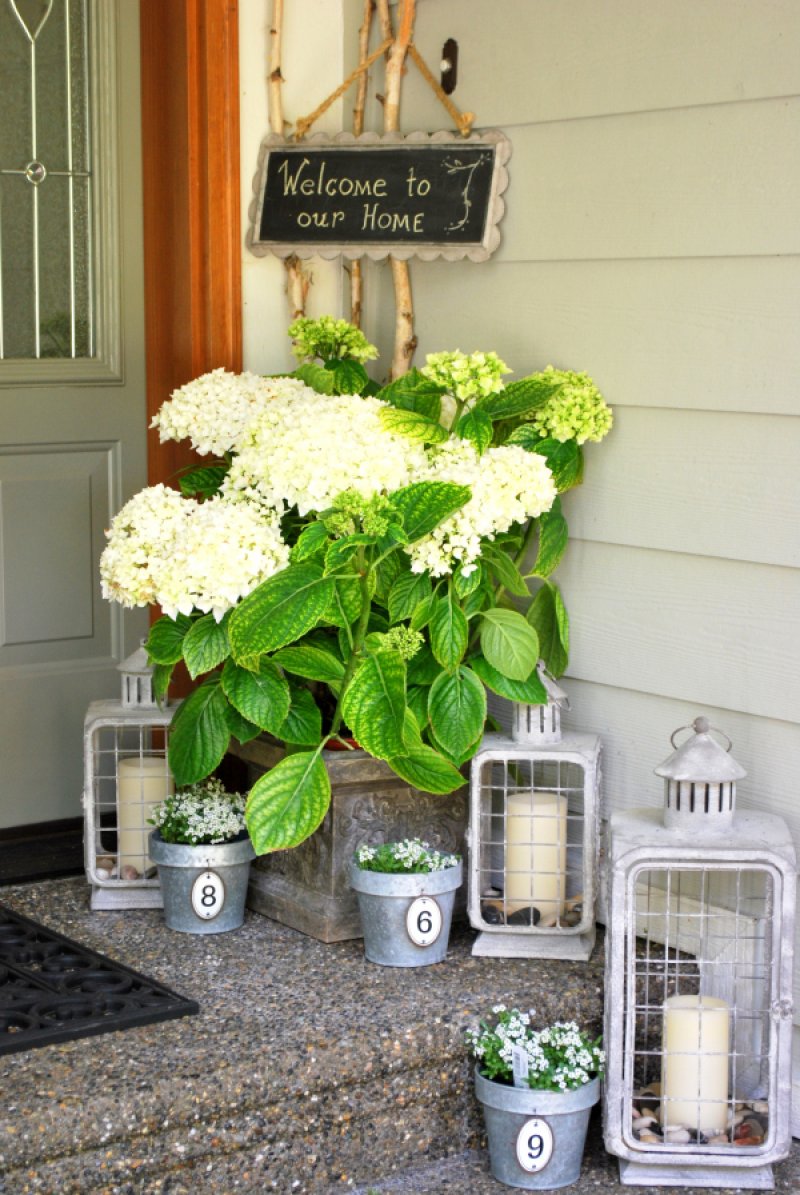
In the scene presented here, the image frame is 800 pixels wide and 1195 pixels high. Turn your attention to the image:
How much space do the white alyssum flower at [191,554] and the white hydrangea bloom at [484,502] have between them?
209mm

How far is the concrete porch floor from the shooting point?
1876mm

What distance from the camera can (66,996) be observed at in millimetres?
2146

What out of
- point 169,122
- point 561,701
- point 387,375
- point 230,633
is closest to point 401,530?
point 230,633

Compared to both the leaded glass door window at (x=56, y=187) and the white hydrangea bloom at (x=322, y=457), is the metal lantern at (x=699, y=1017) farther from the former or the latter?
the leaded glass door window at (x=56, y=187)

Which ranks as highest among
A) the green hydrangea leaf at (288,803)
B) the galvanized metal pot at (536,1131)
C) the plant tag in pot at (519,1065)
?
the green hydrangea leaf at (288,803)

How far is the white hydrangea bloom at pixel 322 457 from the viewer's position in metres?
2.17

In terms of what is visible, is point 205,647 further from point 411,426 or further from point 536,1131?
point 536,1131

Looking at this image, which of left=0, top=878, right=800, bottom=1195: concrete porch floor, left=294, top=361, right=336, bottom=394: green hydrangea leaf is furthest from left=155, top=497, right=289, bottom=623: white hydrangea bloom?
left=0, top=878, right=800, bottom=1195: concrete porch floor

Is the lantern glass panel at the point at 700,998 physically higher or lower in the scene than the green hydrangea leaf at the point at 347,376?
lower

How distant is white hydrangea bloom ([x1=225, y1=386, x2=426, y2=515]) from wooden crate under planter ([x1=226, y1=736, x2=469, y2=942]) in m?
0.43

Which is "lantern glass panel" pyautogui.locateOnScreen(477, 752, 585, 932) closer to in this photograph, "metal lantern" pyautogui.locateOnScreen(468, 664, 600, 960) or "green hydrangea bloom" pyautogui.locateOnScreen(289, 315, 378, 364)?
"metal lantern" pyautogui.locateOnScreen(468, 664, 600, 960)

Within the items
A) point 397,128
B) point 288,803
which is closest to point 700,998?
point 288,803

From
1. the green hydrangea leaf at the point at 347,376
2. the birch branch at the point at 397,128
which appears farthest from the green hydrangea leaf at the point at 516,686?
the birch branch at the point at 397,128

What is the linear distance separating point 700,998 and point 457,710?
1.67 feet
